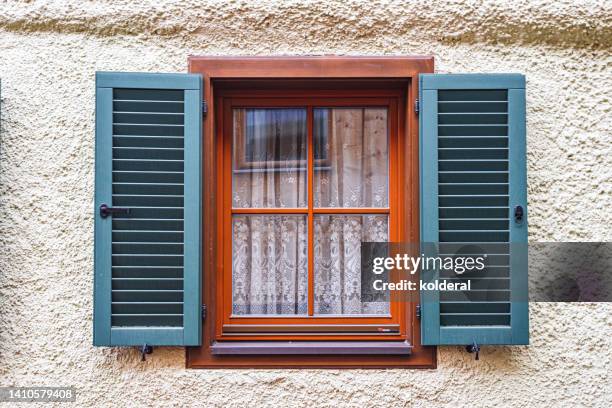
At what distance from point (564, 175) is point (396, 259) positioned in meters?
0.91

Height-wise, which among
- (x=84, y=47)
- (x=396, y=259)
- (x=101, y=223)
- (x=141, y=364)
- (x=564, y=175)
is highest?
(x=84, y=47)

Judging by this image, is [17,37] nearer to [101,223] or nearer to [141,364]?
[101,223]

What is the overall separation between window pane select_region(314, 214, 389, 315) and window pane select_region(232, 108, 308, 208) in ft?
0.70

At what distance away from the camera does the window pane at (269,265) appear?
8.23 feet

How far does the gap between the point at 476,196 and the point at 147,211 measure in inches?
60.8

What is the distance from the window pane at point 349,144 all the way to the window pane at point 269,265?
23cm

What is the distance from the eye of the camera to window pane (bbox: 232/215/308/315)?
8.23ft

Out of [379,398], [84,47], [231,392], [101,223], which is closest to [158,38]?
[84,47]

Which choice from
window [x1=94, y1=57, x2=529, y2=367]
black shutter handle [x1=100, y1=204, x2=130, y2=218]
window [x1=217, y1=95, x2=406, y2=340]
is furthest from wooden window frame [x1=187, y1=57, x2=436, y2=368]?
black shutter handle [x1=100, y1=204, x2=130, y2=218]

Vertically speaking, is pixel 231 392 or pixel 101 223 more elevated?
pixel 101 223

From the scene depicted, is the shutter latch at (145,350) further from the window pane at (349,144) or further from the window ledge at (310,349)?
the window pane at (349,144)

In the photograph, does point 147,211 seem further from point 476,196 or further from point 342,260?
point 476,196

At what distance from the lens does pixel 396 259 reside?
2.46 metres

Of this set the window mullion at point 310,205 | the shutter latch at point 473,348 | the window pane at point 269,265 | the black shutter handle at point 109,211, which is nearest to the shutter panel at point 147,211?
the black shutter handle at point 109,211
